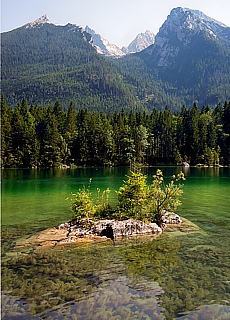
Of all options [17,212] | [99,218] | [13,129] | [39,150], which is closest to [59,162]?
[39,150]

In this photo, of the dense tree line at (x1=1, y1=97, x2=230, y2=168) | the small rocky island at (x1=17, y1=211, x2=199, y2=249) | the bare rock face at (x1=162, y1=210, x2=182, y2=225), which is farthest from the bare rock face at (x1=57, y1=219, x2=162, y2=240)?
the dense tree line at (x1=1, y1=97, x2=230, y2=168)

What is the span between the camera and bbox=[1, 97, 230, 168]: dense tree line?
102125 millimetres

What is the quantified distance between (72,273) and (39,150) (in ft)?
310

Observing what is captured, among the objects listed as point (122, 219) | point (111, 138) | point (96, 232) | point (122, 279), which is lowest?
point (122, 279)

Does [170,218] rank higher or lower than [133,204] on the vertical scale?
lower

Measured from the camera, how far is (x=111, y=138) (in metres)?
109

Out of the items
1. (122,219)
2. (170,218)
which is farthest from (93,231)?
(170,218)

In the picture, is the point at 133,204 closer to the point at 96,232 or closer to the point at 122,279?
the point at 96,232

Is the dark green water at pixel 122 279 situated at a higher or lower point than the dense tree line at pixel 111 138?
lower

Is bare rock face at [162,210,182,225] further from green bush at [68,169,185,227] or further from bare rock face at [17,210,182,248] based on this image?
bare rock face at [17,210,182,248]

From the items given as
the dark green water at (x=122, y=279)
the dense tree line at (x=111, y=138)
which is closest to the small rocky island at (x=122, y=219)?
the dark green water at (x=122, y=279)

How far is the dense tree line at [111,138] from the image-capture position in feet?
335

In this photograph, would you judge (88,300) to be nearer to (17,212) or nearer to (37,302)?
(37,302)

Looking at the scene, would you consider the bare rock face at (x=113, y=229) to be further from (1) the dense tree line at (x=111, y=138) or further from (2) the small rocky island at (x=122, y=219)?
(1) the dense tree line at (x=111, y=138)
